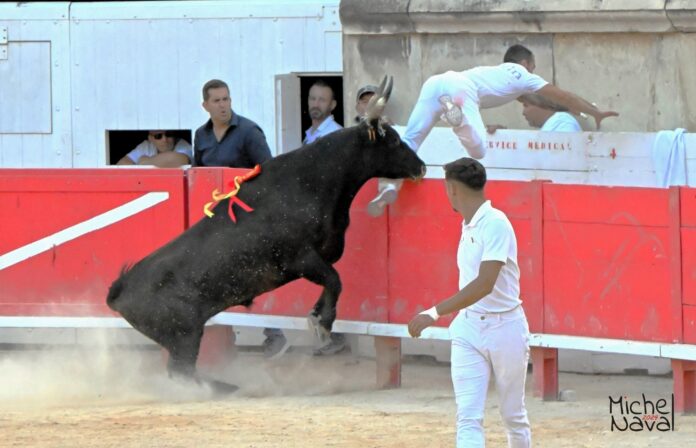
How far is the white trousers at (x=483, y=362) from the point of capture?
6.89 metres

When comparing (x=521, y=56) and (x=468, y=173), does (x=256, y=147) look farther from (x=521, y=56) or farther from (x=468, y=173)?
(x=468, y=173)

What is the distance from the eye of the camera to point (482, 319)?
22.9 feet

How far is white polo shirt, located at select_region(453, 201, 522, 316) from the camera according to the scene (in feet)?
22.6

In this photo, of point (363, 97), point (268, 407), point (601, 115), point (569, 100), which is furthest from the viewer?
point (363, 97)

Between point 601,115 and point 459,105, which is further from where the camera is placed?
point 601,115

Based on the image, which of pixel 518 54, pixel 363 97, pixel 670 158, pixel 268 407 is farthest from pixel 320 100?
pixel 268 407

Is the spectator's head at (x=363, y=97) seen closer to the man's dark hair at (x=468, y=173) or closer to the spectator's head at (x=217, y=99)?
the spectator's head at (x=217, y=99)

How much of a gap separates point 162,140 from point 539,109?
3.54 meters

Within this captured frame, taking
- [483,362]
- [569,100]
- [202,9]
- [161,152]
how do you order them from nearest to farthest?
[483,362] < [569,100] < [161,152] < [202,9]

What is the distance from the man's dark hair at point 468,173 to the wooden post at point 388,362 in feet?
12.4

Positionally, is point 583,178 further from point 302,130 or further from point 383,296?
point 302,130

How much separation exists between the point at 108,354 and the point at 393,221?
2293 millimetres

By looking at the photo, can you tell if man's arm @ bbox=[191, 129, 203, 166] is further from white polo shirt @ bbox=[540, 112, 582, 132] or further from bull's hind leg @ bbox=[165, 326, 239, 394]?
white polo shirt @ bbox=[540, 112, 582, 132]

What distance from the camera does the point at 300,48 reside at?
13.6 metres
